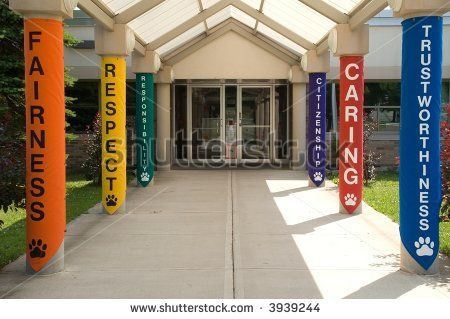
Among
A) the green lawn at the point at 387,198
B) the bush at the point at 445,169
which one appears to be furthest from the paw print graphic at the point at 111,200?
the bush at the point at 445,169

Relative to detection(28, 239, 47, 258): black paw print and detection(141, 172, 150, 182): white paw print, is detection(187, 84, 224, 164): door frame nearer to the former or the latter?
detection(141, 172, 150, 182): white paw print

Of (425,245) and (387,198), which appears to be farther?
(387,198)

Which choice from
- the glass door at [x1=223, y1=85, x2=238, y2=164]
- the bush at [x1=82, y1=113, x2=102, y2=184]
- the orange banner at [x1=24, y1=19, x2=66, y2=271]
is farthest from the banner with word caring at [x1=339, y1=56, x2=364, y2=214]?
the glass door at [x1=223, y1=85, x2=238, y2=164]

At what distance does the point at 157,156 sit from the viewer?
21.2m

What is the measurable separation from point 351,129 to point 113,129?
4528mm

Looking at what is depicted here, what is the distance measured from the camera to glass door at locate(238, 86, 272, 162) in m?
23.0

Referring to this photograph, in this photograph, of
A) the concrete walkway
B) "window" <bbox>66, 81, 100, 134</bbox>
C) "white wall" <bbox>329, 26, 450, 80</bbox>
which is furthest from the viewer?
"window" <bbox>66, 81, 100, 134</bbox>

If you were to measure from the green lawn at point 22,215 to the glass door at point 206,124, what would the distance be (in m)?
5.28

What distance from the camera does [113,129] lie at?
11781 mm

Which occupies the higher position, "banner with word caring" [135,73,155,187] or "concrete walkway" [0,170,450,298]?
"banner with word caring" [135,73,155,187]

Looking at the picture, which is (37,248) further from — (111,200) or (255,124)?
(255,124)

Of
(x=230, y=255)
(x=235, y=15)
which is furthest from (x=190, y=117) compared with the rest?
(x=230, y=255)

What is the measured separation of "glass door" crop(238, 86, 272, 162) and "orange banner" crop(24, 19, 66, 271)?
15809 millimetres

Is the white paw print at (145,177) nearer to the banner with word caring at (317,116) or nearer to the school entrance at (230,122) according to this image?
the banner with word caring at (317,116)
